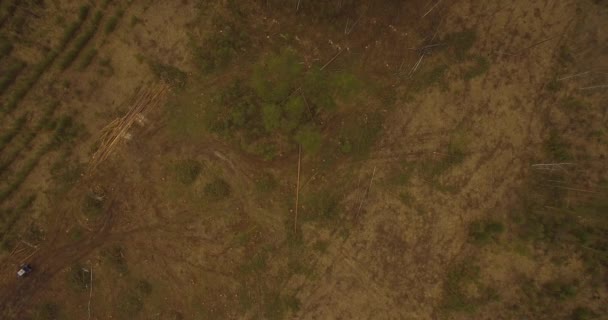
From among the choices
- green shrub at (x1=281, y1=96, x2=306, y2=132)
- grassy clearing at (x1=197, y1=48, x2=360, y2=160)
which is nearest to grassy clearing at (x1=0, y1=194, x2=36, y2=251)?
grassy clearing at (x1=197, y1=48, x2=360, y2=160)

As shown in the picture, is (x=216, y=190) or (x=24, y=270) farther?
(x=216, y=190)

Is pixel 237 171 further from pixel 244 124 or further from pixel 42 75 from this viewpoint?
pixel 42 75

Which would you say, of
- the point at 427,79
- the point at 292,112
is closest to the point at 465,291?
the point at 427,79

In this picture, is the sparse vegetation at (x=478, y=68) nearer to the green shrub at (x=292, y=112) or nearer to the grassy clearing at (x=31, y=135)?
the green shrub at (x=292, y=112)

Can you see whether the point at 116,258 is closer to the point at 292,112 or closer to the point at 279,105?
the point at 279,105

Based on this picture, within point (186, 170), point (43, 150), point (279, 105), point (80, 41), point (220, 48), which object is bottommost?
point (186, 170)

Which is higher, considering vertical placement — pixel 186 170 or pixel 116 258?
pixel 186 170

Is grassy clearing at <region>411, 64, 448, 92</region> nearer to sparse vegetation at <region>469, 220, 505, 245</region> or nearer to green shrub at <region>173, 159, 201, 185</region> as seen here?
sparse vegetation at <region>469, 220, 505, 245</region>
